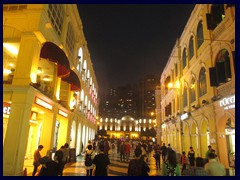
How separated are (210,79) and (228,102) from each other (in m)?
2.11

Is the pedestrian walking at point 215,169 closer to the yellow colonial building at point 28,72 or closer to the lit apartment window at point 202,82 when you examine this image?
the yellow colonial building at point 28,72

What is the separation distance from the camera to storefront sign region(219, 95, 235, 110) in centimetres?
1033

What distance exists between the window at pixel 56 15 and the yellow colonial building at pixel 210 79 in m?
9.41

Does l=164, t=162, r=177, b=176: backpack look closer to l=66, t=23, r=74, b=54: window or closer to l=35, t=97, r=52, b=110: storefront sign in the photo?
l=35, t=97, r=52, b=110: storefront sign

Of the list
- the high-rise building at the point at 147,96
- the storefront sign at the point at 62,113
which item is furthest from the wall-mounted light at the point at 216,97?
the high-rise building at the point at 147,96

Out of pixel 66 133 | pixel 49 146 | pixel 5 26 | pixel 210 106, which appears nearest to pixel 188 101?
pixel 210 106

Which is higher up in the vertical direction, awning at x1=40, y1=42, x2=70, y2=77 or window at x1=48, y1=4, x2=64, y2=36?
window at x1=48, y1=4, x2=64, y2=36

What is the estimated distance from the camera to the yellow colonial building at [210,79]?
11383mm

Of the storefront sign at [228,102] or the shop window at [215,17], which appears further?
the shop window at [215,17]

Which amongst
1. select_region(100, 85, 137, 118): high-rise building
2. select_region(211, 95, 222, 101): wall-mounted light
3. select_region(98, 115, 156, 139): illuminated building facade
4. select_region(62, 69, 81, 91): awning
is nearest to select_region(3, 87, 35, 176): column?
select_region(62, 69, 81, 91): awning

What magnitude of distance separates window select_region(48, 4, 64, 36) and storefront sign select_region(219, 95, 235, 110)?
1104cm

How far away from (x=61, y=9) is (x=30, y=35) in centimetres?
500

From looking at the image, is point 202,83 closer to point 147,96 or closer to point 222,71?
point 222,71

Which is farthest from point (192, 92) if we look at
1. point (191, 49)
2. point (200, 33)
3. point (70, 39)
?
point (70, 39)
